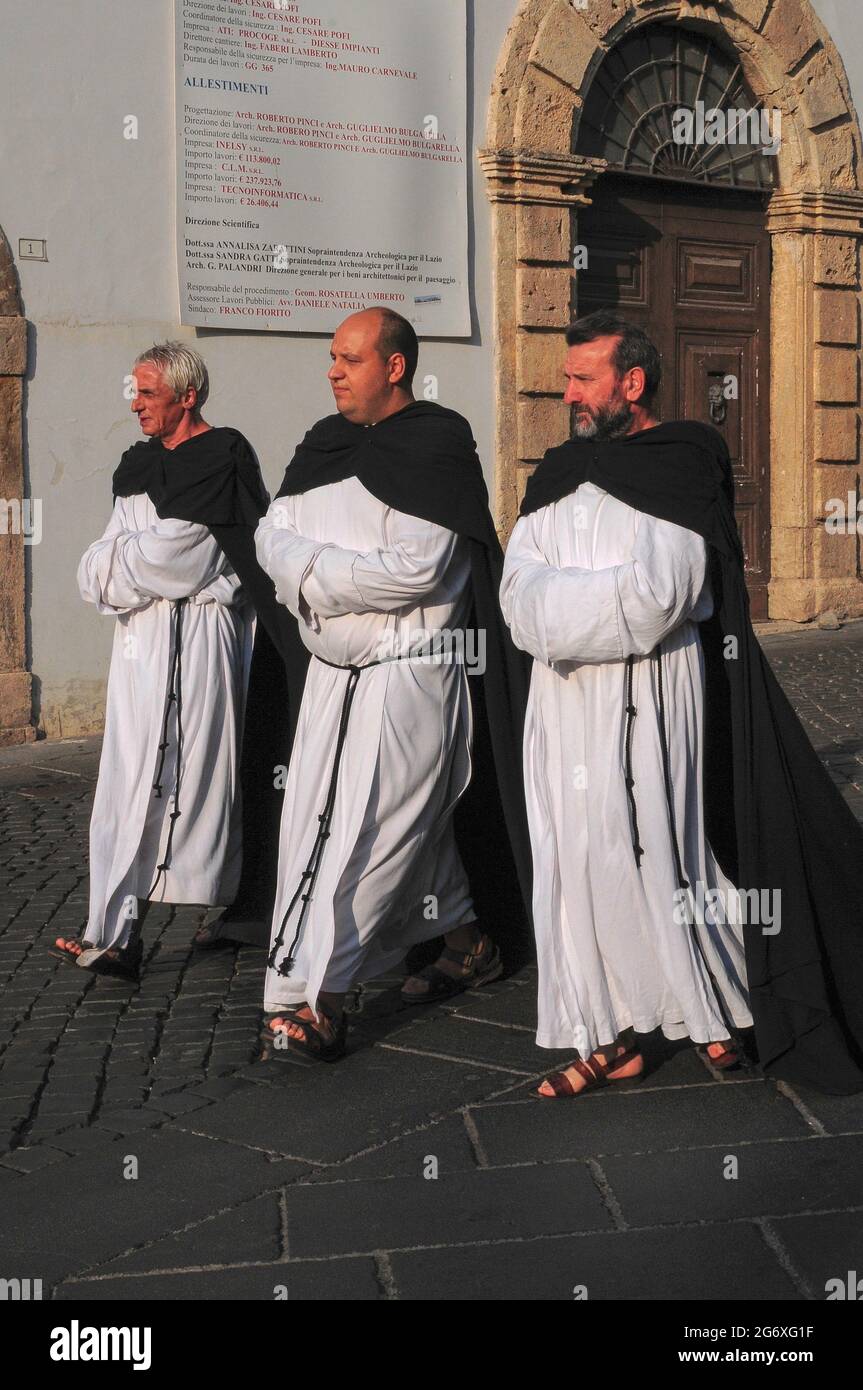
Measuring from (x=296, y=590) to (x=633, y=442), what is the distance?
3.22ft

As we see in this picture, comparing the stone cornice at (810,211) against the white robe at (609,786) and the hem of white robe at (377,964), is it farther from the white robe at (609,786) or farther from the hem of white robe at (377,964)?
the white robe at (609,786)

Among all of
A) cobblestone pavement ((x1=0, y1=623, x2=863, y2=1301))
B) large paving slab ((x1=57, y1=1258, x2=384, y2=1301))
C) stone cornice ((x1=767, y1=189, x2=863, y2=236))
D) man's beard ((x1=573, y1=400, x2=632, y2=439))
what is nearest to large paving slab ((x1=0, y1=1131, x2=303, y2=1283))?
cobblestone pavement ((x1=0, y1=623, x2=863, y2=1301))

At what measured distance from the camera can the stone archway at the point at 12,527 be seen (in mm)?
10047

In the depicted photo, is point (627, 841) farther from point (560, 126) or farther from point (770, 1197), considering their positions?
point (560, 126)

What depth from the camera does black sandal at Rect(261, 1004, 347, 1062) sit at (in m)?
4.75

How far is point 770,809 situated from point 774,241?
10.5 metres

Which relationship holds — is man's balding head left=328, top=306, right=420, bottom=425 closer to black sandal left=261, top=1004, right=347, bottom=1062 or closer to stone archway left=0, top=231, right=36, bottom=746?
black sandal left=261, top=1004, right=347, bottom=1062

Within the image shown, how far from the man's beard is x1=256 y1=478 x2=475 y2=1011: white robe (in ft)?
1.81

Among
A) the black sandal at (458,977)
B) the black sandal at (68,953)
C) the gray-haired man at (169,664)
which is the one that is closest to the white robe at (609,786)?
the black sandal at (458,977)

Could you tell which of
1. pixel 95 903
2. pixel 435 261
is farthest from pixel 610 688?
pixel 435 261

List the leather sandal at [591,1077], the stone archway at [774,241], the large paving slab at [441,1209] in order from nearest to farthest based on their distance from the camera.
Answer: the large paving slab at [441,1209] < the leather sandal at [591,1077] < the stone archway at [774,241]

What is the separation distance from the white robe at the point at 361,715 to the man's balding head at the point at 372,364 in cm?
21

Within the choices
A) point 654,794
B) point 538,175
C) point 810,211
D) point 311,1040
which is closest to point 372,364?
point 654,794
